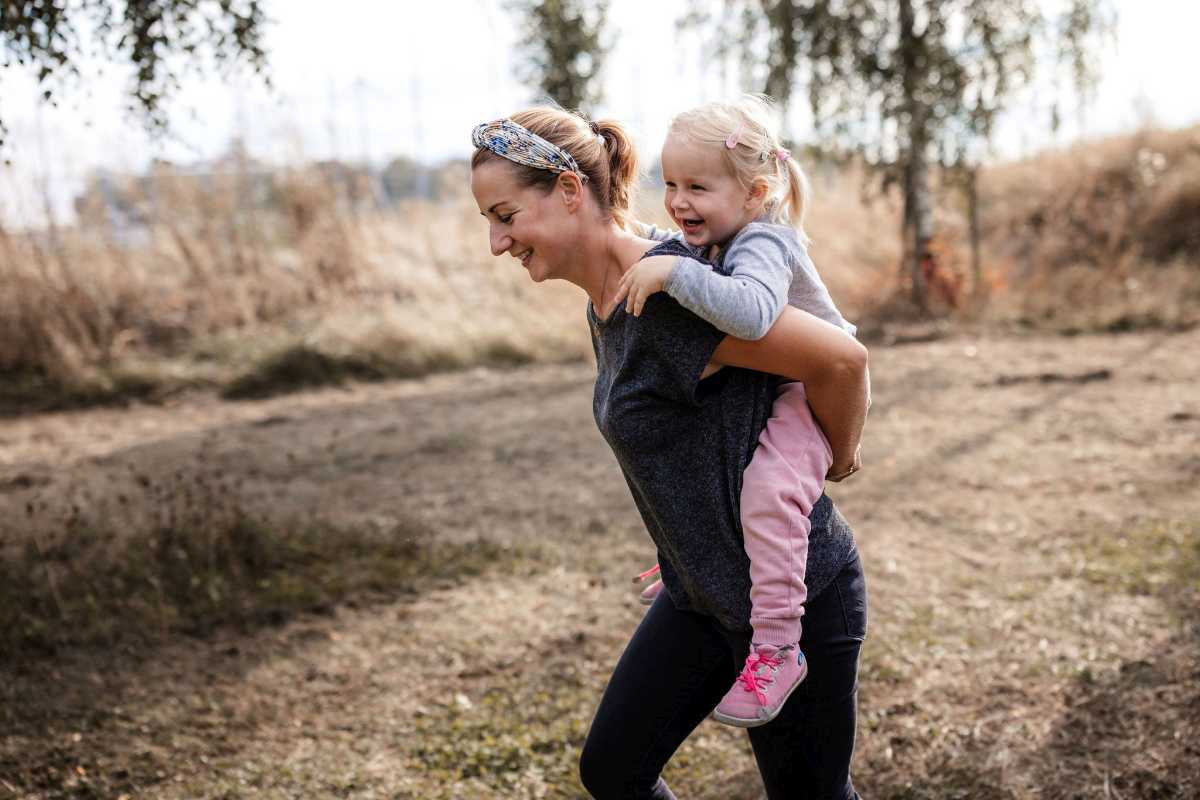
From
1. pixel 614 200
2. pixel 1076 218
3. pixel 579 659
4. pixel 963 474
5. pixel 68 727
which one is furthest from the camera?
pixel 1076 218

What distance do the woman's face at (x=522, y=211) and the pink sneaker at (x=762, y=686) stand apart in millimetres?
746

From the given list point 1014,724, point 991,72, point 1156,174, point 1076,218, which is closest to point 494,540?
point 1014,724

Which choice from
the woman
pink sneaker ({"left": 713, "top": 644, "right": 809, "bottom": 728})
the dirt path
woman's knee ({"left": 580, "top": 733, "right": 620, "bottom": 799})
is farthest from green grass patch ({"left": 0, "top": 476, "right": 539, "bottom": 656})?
pink sneaker ({"left": 713, "top": 644, "right": 809, "bottom": 728})

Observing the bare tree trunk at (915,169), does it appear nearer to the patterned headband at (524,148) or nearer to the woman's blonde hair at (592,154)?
the woman's blonde hair at (592,154)

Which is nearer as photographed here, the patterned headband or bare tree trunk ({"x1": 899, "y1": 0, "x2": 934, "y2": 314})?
the patterned headband

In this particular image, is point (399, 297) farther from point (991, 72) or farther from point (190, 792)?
point (190, 792)

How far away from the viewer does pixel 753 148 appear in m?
1.77

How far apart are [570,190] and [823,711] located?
0.98 m

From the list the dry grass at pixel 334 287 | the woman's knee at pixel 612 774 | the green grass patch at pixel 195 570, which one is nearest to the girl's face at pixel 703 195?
the woman's knee at pixel 612 774

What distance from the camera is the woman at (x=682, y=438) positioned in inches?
66.0

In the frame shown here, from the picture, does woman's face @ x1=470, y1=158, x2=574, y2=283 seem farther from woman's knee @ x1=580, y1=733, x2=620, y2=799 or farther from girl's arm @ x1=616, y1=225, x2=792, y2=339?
woman's knee @ x1=580, y1=733, x2=620, y2=799

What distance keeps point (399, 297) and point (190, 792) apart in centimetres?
852

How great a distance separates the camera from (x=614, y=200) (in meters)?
1.90

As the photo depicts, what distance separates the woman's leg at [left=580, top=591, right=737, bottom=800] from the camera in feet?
6.22
